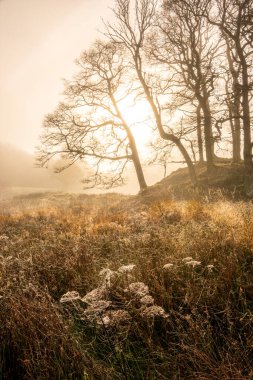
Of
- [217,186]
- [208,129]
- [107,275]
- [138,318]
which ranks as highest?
[208,129]

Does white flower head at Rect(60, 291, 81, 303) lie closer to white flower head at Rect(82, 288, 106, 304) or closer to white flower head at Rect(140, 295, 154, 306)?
white flower head at Rect(82, 288, 106, 304)

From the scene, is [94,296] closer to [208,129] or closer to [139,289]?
[139,289]

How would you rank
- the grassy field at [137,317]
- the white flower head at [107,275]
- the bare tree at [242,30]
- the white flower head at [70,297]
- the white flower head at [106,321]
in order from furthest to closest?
the bare tree at [242,30], the white flower head at [107,275], the white flower head at [70,297], the white flower head at [106,321], the grassy field at [137,317]

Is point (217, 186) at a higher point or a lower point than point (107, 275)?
higher

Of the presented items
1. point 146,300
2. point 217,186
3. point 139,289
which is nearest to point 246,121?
point 217,186

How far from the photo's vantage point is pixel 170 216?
23.0ft

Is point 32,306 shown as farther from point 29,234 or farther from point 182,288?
point 29,234

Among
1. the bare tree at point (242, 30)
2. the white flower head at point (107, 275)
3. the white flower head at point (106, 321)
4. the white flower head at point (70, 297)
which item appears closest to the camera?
the white flower head at point (106, 321)

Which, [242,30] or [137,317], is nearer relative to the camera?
[137,317]

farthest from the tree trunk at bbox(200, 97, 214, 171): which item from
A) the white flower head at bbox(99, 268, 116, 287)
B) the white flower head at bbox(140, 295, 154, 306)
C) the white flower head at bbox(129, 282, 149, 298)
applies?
the white flower head at bbox(140, 295, 154, 306)

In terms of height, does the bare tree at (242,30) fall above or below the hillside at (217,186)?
above

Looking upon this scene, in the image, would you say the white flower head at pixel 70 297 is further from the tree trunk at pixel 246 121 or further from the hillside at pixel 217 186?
the tree trunk at pixel 246 121

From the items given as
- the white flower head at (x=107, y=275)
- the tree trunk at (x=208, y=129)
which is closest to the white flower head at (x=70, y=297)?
the white flower head at (x=107, y=275)

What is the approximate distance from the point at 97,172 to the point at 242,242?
12648mm
